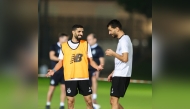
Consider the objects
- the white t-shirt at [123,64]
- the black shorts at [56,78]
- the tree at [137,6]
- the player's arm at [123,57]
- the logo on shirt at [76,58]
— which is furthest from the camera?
the tree at [137,6]

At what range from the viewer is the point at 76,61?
6262 mm

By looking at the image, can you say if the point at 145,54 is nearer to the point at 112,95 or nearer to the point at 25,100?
the point at 112,95

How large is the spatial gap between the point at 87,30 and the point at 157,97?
40.3ft

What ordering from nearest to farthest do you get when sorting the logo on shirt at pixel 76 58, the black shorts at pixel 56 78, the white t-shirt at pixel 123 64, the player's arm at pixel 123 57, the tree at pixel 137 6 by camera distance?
1. the player's arm at pixel 123 57
2. the white t-shirt at pixel 123 64
3. the logo on shirt at pixel 76 58
4. the black shorts at pixel 56 78
5. the tree at pixel 137 6

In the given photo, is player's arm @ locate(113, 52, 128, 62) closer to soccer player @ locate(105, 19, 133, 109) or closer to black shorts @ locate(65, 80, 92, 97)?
soccer player @ locate(105, 19, 133, 109)

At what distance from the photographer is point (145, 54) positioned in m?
16.2

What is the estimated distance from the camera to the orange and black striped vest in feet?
20.6

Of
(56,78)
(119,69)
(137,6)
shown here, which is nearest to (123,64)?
(119,69)

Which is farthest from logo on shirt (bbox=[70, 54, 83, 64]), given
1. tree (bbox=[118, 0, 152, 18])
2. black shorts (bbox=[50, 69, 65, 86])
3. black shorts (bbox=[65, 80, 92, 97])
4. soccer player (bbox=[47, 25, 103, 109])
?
tree (bbox=[118, 0, 152, 18])

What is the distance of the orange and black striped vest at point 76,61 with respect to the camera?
20.6 feet

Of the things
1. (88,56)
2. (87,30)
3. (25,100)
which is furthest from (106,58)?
(25,100)

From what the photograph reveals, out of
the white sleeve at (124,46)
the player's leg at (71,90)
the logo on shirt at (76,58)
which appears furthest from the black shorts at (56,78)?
the white sleeve at (124,46)

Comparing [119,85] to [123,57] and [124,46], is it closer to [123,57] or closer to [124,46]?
[123,57]

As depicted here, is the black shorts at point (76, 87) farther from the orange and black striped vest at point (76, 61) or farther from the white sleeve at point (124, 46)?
the white sleeve at point (124, 46)
